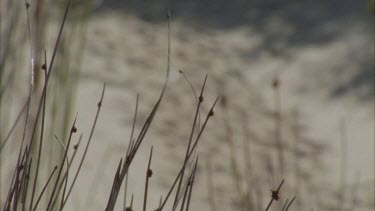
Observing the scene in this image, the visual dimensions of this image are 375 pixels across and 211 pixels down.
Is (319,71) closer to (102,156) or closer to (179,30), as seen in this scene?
(179,30)

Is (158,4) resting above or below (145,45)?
above

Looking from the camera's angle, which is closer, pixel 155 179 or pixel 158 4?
pixel 155 179

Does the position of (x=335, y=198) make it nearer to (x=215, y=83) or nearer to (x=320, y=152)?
(x=320, y=152)

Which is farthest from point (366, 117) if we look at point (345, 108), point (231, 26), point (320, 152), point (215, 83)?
point (231, 26)

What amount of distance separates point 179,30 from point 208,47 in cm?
21

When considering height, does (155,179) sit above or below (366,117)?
below

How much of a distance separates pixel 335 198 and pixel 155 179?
669mm

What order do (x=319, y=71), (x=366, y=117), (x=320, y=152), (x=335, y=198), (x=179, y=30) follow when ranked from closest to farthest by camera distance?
(x=335, y=198) → (x=320, y=152) → (x=366, y=117) → (x=319, y=71) → (x=179, y=30)

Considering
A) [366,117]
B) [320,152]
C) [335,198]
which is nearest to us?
[335,198]

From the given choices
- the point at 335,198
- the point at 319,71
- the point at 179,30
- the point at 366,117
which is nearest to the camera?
the point at 335,198

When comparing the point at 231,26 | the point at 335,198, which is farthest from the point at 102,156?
the point at 231,26

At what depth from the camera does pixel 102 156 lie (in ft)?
10.4

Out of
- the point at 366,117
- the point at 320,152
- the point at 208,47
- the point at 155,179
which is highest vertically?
the point at 208,47

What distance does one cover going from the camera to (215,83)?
→ 3.99 meters
